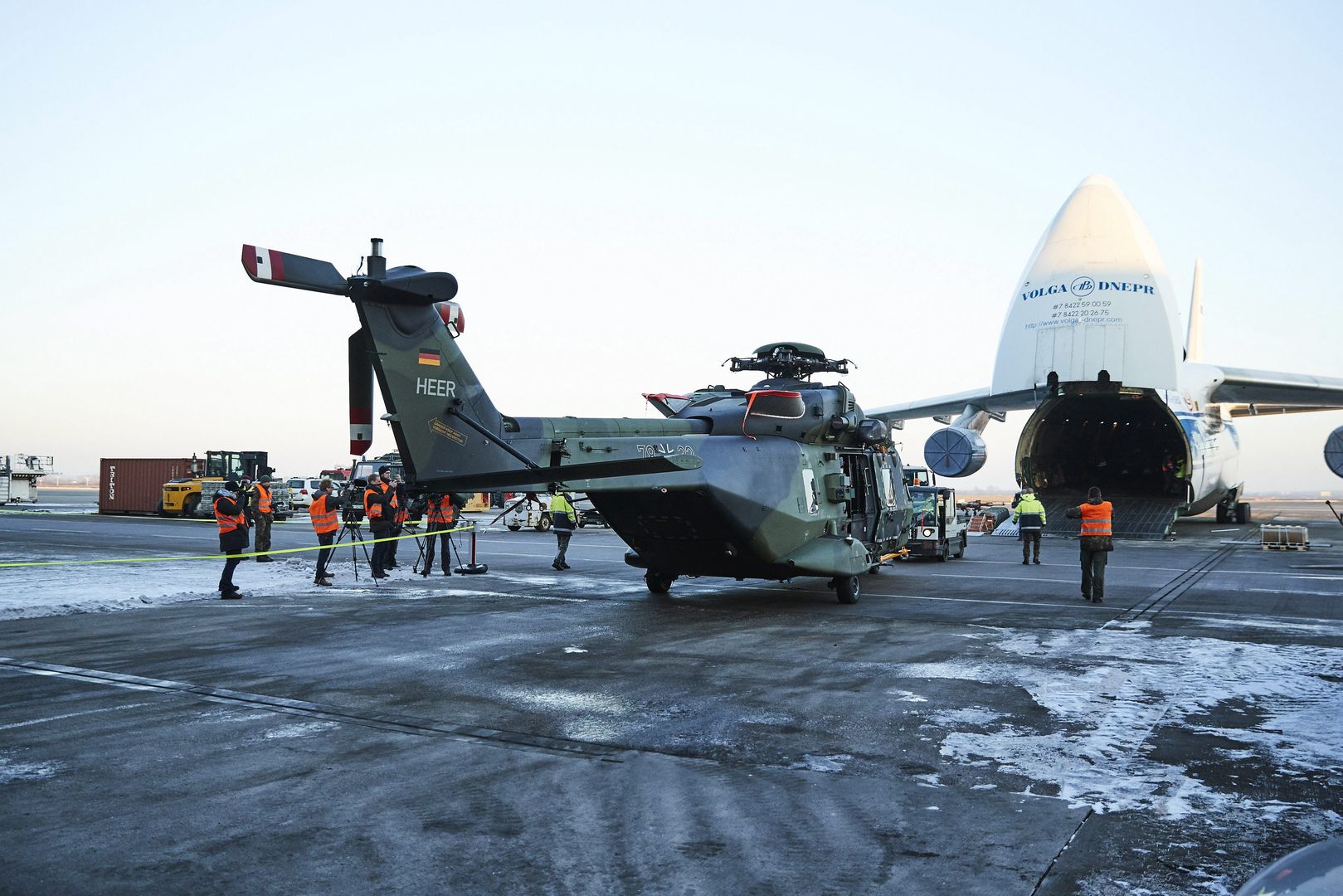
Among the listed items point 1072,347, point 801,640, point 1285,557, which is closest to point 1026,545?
point 1285,557

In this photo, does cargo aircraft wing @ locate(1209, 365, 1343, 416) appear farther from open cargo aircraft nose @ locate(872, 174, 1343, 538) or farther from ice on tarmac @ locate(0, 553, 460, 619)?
ice on tarmac @ locate(0, 553, 460, 619)

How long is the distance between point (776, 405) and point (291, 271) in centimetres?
703

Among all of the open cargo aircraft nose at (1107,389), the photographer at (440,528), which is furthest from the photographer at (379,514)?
the open cargo aircraft nose at (1107,389)

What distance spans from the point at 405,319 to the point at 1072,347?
24.7 meters

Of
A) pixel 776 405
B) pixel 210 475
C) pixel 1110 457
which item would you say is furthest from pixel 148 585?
pixel 1110 457

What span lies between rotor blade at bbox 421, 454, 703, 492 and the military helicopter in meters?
0.02

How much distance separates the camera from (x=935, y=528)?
23.7 meters

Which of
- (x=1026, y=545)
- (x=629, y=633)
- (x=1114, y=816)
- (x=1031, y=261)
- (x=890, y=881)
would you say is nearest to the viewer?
(x=890, y=881)

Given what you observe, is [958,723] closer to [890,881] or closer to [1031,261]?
[890,881]

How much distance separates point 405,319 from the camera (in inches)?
424

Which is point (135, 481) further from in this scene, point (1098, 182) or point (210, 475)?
point (1098, 182)

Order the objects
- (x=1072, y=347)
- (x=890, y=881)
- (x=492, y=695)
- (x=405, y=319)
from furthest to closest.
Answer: (x=1072, y=347)
(x=405, y=319)
(x=492, y=695)
(x=890, y=881)

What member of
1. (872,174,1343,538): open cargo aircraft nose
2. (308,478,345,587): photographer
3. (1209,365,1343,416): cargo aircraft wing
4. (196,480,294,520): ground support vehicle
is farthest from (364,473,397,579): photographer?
(1209,365,1343,416): cargo aircraft wing

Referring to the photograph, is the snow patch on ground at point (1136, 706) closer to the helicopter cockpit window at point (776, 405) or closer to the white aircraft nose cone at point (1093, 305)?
the helicopter cockpit window at point (776, 405)
